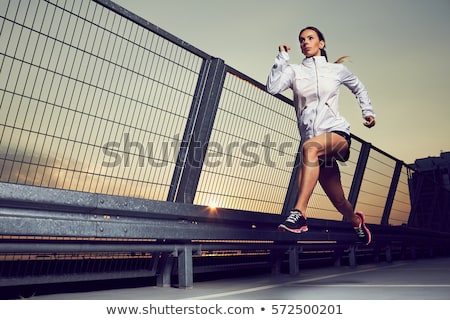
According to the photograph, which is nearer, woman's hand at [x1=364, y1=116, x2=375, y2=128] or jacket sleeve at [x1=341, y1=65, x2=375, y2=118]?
woman's hand at [x1=364, y1=116, x2=375, y2=128]

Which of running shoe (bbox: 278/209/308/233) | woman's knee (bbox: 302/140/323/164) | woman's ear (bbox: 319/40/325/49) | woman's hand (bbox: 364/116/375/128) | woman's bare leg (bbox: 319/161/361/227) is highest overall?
woman's ear (bbox: 319/40/325/49)

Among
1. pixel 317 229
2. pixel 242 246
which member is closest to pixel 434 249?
pixel 317 229

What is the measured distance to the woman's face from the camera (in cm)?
393

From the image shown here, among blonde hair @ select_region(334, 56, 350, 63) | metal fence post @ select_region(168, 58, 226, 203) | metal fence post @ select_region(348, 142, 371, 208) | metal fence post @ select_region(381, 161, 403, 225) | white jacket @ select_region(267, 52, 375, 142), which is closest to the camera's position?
white jacket @ select_region(267, 52, 375, 142)

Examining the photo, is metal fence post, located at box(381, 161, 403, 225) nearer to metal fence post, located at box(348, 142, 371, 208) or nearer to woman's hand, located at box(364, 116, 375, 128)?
metal fence post, located at box(348, 142, 371, 208)

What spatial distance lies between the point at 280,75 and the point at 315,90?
1.19 ft

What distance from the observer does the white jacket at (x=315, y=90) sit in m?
3.71

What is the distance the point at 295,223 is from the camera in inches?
128

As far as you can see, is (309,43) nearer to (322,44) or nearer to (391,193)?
(322,44)

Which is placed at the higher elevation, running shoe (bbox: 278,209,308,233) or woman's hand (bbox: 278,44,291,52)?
woman's hand (bbox: 278,44,291,52)

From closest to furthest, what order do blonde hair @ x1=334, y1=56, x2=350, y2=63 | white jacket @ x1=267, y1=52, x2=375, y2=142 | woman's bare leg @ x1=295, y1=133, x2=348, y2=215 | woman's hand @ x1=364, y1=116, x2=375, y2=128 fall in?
1. woman's bare leg @ x1=295, y1=133, x2=348, y2=215
2. white jacket @ x1=267, y1=52, x2=375, y2=142
3. woman's hand @ x1=364, y1=116, x2=375, y2=128
4. blonde hair @ x1=334, y1=56, x2=350, y2=63

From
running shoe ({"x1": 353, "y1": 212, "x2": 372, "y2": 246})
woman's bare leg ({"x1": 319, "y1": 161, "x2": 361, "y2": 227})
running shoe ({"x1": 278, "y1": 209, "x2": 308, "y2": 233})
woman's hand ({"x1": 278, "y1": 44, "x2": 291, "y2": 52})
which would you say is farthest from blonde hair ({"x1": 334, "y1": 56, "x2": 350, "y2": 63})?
running shoe ({"x1": 278, "y1": 209, "x2": 308, "y2": 233})

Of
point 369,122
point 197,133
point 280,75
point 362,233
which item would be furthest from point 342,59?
point 362,233
